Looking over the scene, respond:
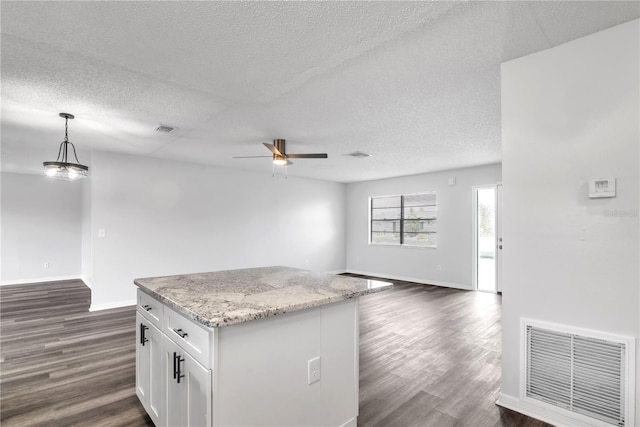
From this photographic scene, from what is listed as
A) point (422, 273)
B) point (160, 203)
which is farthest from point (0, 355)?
point (422, 273)

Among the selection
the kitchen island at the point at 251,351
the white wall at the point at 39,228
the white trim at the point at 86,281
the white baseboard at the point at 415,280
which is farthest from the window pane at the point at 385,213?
the white wall at the point at 39,228

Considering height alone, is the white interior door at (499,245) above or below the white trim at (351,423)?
above

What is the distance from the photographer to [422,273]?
7.09 metres

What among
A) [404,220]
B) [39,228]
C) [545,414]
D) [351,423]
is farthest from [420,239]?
[39,228]

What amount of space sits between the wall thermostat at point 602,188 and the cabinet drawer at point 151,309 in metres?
2.63

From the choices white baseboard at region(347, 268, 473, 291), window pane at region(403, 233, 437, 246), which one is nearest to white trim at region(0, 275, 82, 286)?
white baseboard at region(347, 268, 473, 291)

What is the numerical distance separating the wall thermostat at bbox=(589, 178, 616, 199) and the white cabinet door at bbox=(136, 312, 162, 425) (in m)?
2.70

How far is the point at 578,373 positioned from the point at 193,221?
18.4 ft

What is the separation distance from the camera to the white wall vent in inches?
71.9

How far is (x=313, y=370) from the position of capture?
1.78 metres

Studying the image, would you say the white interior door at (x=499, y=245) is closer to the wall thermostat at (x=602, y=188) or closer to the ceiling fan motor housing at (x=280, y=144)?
the ceiling fan motor housing at (x=280, y=144)

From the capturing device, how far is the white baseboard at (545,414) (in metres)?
1.96

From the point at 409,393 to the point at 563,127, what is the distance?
2138mm

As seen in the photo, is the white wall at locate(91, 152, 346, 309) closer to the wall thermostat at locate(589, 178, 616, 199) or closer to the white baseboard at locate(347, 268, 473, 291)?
the white baseboard at locate(347, 268, 473, 291)
